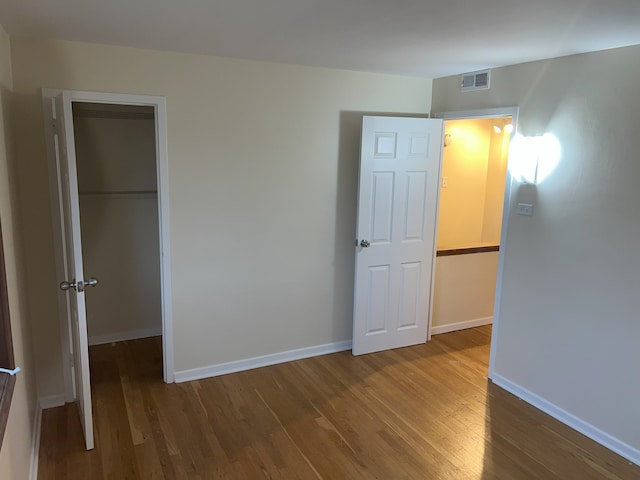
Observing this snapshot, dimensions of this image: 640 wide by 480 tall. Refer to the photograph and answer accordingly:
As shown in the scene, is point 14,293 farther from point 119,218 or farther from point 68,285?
point 119,218

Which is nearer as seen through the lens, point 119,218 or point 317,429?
point 317,429

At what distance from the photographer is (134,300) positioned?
4160 millimetres

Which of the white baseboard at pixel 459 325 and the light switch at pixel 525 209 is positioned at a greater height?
the light switch at pixel 525 209

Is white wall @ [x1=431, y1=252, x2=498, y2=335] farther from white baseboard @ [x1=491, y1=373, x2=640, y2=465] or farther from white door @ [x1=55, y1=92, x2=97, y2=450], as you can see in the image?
white door @ [x1=55, y1=92, x2=97, y2=450]

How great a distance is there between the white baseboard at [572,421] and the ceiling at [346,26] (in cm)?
221

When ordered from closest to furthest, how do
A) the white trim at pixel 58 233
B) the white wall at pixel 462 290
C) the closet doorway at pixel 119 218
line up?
the white trim at pixel 58 233 → the closet doorway at pixel 119 218 → the white wall at pixel 462 290

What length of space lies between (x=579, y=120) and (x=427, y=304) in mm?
1958

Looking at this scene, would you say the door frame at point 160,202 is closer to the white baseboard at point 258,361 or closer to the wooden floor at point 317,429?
the white baseboard at point 258,361

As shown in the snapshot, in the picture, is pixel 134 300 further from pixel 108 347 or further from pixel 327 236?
pixel 327 236

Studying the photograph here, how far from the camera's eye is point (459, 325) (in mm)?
4547

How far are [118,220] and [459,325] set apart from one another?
326 centimetres

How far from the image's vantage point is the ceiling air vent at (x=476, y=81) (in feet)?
11.2

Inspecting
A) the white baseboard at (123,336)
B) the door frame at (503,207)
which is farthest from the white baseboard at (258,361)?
the door frame at (503,207)

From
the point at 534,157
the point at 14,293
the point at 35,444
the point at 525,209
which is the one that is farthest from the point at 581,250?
the point at 35,444
